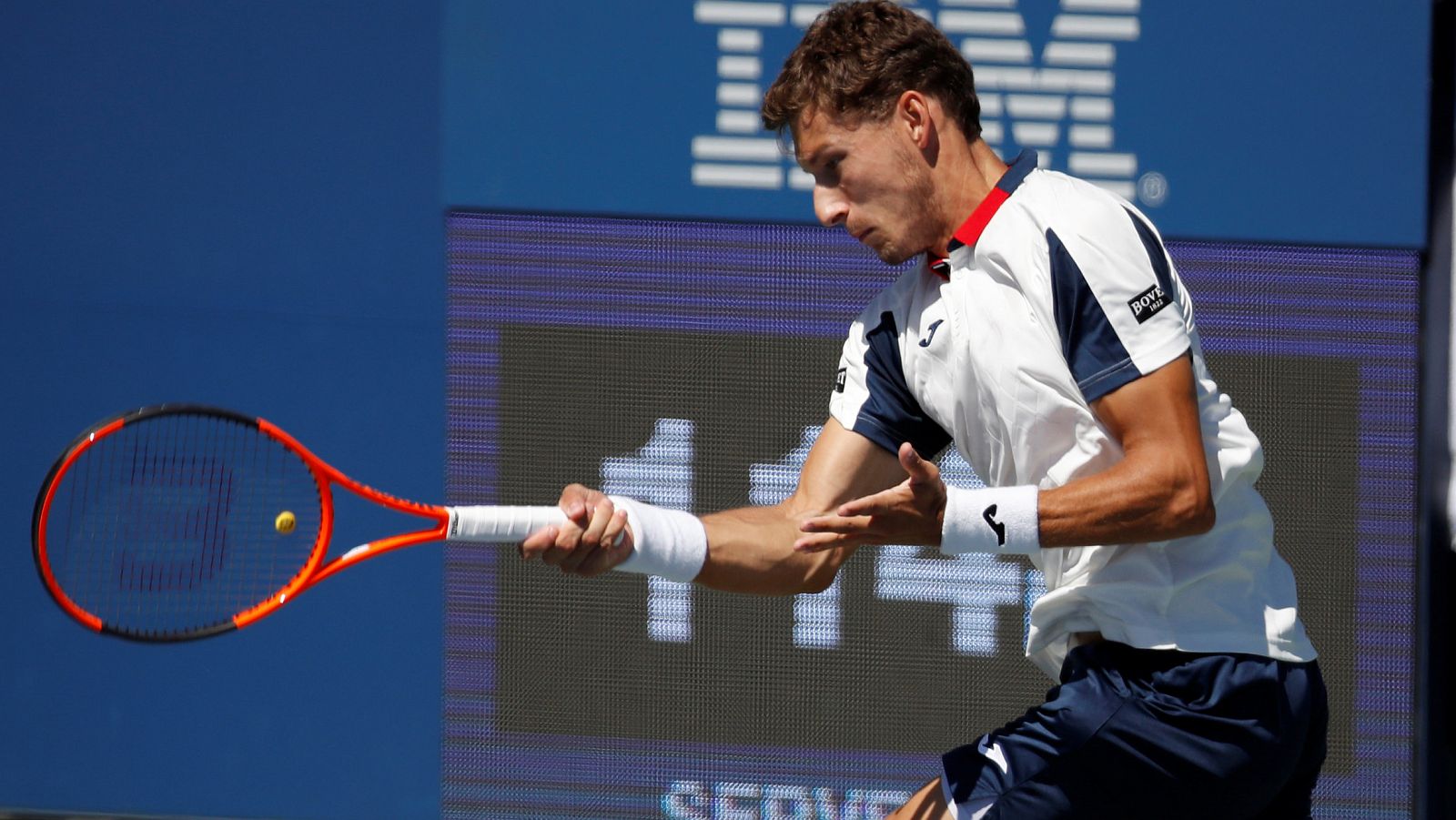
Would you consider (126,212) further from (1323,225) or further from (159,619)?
(1323,225)

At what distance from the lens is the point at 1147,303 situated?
2.08m

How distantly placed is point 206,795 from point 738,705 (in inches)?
56.8

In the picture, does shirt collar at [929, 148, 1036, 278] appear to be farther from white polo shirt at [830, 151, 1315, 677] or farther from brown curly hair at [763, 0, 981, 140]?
brown curly hair at [763, 0, 981, 140]

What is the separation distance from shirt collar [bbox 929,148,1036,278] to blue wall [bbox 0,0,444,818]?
1.89 m

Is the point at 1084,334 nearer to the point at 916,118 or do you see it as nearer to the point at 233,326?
the point at 916,118

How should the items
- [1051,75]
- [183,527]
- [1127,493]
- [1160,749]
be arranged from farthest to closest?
1. [1051,75]
2. [183,527]
3. [1160,749]
4. [1127,493]

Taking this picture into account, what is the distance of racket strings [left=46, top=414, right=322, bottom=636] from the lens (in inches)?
125

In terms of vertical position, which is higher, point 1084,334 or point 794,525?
point 1084,334

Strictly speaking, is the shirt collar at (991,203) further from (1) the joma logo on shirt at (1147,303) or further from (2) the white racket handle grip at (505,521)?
(2) the white racket handle grip at (505,521)

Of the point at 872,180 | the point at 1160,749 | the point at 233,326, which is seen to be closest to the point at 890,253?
the point at 872,180

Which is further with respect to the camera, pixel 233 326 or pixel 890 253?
pixel 233 326

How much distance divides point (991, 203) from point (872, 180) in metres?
0.19

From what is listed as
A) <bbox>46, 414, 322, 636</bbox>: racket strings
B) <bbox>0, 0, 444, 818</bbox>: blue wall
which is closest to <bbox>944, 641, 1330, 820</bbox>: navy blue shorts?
<bbox>46, 414, 322, 636</bbox>: racket strings

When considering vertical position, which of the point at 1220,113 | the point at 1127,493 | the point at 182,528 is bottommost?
the point at 182,528
